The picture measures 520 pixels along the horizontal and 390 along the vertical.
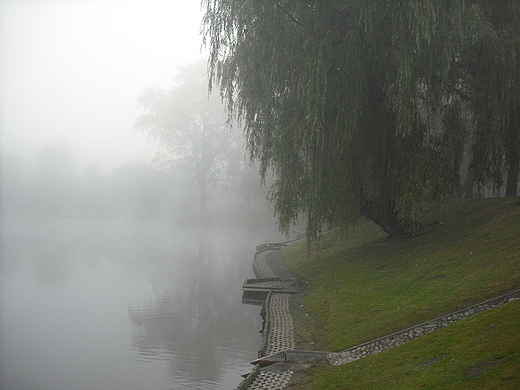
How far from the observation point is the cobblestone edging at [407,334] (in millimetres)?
9180

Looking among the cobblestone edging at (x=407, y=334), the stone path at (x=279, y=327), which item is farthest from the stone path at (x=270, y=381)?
the stone path at (x=279, y=327)

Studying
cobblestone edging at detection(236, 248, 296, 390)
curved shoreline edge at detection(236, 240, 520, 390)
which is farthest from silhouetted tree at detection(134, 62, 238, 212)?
curved shoreline edge at detection(236, 240, 520, 390)

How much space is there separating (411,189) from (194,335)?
27.7 ft

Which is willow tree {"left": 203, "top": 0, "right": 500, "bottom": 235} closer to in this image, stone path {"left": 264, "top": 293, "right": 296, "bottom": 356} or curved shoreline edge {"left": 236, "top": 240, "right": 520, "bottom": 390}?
stone path {"left": 264, "top": 293, "right": 296, "bottom": 356}

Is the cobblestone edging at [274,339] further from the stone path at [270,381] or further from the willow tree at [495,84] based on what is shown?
the willow tree at [495,84]

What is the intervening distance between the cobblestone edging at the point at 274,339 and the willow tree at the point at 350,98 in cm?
291

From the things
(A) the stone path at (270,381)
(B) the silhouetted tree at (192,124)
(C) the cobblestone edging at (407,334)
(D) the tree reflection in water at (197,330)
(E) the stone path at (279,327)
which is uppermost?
(B) the silhouetted tree at (192,124)

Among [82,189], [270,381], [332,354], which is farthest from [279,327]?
[82,189]

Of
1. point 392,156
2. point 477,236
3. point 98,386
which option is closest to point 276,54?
point 392,156

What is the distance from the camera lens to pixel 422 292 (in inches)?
471

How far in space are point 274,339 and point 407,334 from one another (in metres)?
3.62

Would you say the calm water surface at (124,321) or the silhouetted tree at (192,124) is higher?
the silhouetted tree at (192,124)

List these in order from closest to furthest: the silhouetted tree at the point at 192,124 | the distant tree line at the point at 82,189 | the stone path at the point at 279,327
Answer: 1. the stone path at the point at 279,327
2. the silhouetted tree at the point at 192,124
3. the distant tree line at the point at 82,189

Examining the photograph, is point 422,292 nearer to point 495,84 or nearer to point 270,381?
point 270,381
